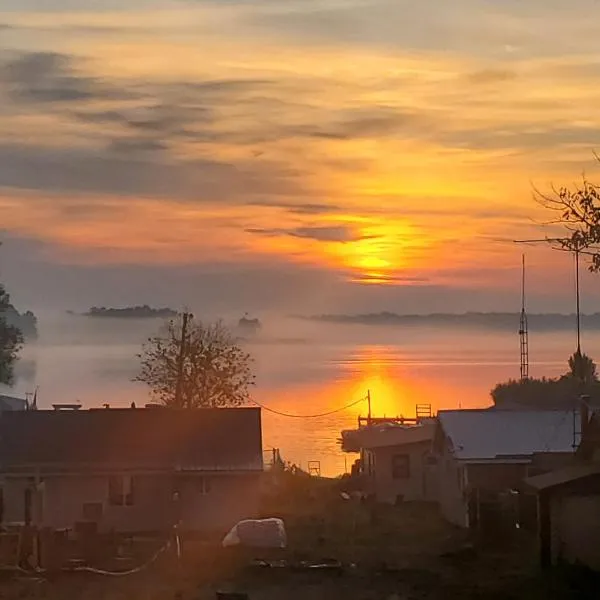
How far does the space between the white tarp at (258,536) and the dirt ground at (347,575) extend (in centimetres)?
43

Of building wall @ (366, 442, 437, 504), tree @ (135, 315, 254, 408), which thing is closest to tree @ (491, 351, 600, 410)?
tree @ (135, 315, 254, 408)

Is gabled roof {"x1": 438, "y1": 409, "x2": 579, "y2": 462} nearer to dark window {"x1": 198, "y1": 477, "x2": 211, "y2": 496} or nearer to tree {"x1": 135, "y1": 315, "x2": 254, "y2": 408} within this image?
dark window {"x1": 198, "y1": 477, "x2": 211, "y2": 496}

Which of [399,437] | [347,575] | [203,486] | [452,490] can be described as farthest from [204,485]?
[399,437]

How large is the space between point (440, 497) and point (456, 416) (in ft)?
12.1

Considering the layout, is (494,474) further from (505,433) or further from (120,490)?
(120,490)

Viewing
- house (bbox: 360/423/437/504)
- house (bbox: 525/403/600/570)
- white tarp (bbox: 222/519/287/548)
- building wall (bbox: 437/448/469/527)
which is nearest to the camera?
house (bbox: 525/403/600/570)

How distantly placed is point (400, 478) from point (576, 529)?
20.8 m

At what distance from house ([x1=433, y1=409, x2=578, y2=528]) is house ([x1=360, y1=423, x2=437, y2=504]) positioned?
474 centimetres

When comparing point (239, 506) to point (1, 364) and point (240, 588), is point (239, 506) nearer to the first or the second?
point (240, 588)

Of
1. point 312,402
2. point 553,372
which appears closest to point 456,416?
point 312,402

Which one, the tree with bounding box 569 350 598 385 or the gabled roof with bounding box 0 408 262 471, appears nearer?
the gabled roof with bounding box 0 408 262 471

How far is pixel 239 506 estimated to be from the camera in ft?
135

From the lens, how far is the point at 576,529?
97.2 ft

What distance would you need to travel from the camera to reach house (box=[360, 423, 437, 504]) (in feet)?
162
